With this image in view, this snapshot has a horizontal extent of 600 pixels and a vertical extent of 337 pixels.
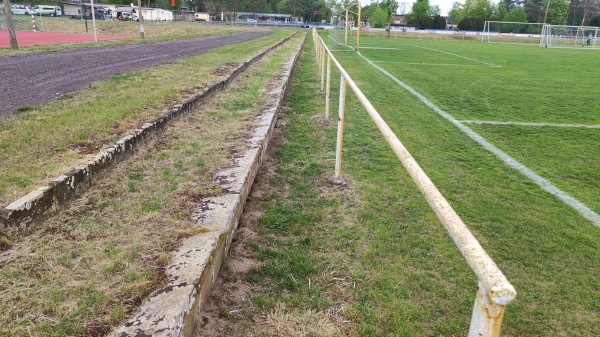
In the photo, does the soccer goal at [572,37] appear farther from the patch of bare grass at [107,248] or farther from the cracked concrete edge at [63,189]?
the patch of bare grass at [107,248]

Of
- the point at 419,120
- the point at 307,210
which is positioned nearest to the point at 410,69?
the point at 419,120

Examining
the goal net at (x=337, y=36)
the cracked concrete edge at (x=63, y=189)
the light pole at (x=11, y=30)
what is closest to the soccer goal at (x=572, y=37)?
the goal net at (x=337, y=36)

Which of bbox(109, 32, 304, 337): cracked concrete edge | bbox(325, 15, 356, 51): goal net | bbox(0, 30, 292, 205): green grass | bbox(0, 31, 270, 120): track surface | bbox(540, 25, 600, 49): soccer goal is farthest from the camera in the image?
bbox(540, 25, 600, 49): soccer goal

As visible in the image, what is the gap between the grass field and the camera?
8.54 feet

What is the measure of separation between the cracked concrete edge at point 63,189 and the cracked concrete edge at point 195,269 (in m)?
0.96

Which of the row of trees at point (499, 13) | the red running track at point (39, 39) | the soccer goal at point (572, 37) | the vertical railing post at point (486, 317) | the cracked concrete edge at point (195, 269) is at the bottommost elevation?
the cracked concrete edge at point (195, 269)

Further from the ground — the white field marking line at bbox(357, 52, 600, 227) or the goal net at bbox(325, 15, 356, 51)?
the goal net at bbox(325, 15, 356, 51)

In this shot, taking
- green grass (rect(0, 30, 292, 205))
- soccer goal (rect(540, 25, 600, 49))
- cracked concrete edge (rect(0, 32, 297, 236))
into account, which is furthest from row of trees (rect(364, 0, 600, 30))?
cracked concrete edge (rect(0, 32, 297, 236))

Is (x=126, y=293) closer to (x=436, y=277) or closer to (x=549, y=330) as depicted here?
(x=436, y=277)

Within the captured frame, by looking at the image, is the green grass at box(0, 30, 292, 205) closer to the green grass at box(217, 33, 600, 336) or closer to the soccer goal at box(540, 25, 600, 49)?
the green grass at box(217, 33, 600, 336)

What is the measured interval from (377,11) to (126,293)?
337ft

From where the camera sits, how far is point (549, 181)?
447cm

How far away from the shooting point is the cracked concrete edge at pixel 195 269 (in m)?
1.92

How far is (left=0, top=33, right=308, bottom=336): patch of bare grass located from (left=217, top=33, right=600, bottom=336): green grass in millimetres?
610
